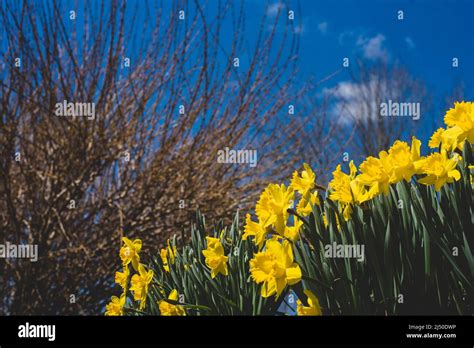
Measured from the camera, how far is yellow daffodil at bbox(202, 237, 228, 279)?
1305mm

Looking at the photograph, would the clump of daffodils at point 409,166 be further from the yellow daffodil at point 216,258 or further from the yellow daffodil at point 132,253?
the yellow daffodil at point 132,253

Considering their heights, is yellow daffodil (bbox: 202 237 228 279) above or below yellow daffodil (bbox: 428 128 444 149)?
below

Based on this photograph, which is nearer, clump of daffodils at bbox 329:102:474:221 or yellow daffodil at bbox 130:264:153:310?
clump of daffodils at bbox 329:102:474:221

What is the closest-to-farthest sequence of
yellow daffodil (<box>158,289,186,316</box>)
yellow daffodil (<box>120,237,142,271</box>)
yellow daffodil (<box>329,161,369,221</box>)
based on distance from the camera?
yellow daffodil (<box>329,161,369,221</box>), yellow daffodil (<box>158,289,186,316</box>), yellow daffodil (<box>120,237,142,271</box>)

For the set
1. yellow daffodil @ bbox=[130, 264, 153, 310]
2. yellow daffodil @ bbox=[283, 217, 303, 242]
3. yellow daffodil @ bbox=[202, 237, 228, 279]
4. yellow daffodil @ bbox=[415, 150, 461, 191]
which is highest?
yellow daffodil @ bbox=[415, 150, 461, 191]

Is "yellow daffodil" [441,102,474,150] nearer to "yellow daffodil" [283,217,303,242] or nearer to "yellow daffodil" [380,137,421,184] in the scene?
"yellow daffodil" [380,137,421,184]

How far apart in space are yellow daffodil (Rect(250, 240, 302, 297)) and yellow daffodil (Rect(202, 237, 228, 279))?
191mm

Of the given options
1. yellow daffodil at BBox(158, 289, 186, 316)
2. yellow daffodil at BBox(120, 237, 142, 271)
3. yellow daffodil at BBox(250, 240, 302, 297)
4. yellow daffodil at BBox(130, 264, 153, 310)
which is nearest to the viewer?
yellow daffodil at BBox(250, 240, 302, 297)

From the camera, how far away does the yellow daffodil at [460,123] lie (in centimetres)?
118

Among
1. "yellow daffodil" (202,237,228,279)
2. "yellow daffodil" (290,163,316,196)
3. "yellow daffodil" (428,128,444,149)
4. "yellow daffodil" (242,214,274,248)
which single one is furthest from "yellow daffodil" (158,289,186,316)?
"yellow daffodil" (428,128,444,149)

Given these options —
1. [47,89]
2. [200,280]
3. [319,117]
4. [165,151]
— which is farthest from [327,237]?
[319,117]

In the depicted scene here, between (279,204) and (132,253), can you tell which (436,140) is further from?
(132,253)

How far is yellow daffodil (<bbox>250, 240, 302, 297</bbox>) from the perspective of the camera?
110cm

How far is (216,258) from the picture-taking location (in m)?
1.30
